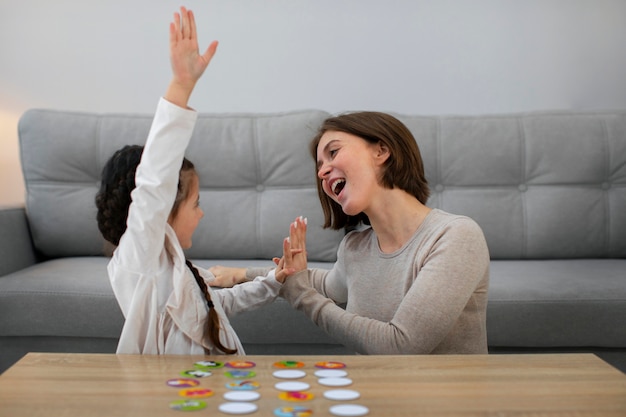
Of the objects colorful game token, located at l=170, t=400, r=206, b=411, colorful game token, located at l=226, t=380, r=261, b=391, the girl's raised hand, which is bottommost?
colorful game token, located at l=226, t=380, r=261, b=391

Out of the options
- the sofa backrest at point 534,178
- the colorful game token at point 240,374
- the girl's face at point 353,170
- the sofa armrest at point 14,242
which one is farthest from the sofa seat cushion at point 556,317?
the sofa armrest at point 14,242

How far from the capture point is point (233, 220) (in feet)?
9.16

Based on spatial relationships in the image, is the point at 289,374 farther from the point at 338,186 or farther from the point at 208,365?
the point at 338,186

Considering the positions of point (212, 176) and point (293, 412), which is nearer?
point (293, 412)

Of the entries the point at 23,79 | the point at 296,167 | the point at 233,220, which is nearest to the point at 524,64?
the point at 296,167

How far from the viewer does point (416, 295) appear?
146 centimetres

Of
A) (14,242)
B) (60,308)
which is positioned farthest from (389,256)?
(14,242)

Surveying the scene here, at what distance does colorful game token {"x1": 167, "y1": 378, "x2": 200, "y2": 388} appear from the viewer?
3.56 feet

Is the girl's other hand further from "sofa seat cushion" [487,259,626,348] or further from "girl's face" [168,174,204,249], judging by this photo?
"sofa seat cushion" [487,259,626,348]

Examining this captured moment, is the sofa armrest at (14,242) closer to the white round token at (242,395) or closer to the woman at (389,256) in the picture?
the woman at (389,256)

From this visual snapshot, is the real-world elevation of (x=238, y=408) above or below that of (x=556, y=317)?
above

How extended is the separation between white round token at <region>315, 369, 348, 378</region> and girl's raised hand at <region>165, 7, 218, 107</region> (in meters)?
0.51

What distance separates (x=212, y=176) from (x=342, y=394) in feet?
6.19

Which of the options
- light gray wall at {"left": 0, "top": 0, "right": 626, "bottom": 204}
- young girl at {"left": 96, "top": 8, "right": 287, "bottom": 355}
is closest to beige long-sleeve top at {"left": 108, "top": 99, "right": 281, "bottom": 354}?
young girl at {"left": 96, "top": 8, "right": 287, "bottom": 355}
